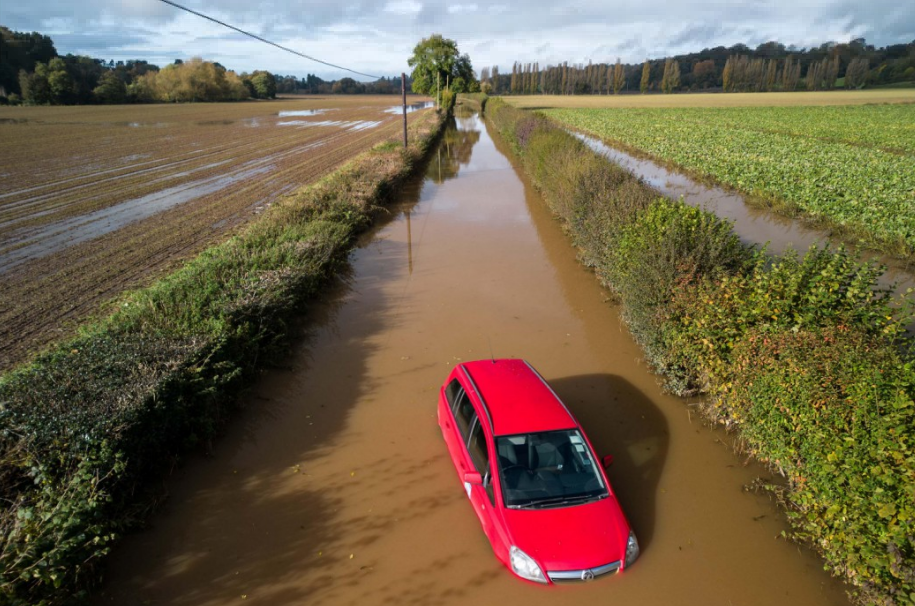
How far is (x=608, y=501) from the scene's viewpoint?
16.2ft

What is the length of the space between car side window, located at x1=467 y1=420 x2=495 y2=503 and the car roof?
22 cm

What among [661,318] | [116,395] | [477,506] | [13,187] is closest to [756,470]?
[661,318]

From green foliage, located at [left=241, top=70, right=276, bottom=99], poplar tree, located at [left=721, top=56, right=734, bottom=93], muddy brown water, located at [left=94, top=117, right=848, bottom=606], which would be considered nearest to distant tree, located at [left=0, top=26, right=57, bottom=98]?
green foliage, located at [left=241, top=70, right=276, bottom=99]

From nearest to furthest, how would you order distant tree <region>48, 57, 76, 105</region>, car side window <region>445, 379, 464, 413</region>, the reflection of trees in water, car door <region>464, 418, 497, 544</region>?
1. car door <region>464, 418, 497, 544</region>
2. car side window <region>445, 379, 464, 413</region>
3. the reflection of trees in water
4. distant tree <region>48, 57, 76, 105</region>

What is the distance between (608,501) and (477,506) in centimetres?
138

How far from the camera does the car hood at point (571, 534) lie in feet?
14.8

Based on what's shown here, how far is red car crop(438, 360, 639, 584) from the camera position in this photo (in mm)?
4555

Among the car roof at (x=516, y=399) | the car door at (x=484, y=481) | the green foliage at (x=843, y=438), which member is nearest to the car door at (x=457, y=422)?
the car door at (x=484, y=481)

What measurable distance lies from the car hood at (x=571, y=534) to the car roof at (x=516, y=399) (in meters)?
0.84

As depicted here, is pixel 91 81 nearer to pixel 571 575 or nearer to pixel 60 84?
pixel 60 84

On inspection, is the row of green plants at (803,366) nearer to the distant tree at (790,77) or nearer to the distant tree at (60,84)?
the distant tree at (60,84)

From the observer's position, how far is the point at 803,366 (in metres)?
5.27

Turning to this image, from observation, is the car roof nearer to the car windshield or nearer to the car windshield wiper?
the car windshield

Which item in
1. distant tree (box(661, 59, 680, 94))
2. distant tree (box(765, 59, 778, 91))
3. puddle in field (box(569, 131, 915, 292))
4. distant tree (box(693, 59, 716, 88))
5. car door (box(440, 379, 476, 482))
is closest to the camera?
car door (box(440, 379, 476, 482))
